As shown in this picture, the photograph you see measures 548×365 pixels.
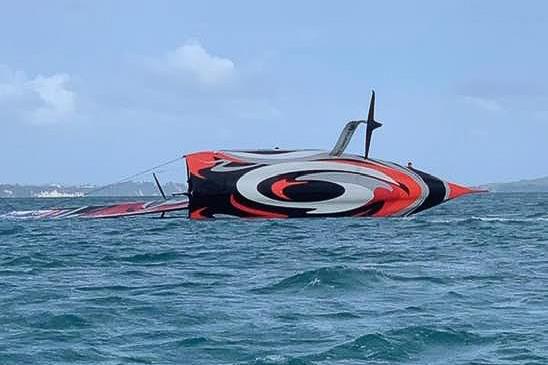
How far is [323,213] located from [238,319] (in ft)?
106

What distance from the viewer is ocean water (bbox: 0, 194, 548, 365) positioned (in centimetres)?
1453

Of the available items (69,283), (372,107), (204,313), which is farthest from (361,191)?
(204,313)

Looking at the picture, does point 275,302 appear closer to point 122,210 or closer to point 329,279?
point 329,279

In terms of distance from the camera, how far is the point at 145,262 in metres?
27.1

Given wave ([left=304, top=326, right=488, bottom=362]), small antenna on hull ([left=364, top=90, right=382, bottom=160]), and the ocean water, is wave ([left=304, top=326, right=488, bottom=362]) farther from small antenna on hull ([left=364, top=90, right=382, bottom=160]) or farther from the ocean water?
small antenna on hull ([left=364, top=90, right=382, bottom=160])

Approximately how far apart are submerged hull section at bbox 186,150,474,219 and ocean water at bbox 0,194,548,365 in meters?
13.9

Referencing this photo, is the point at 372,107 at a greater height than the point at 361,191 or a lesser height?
greater

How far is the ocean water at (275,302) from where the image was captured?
14531mm

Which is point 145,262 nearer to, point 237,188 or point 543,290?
point 543,290

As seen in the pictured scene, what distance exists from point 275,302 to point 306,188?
97.3 ft

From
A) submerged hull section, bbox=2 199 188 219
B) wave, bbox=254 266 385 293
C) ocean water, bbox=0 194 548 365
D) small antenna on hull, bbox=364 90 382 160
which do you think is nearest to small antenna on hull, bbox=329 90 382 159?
small antenna on hull, bbox=364 90 382 160

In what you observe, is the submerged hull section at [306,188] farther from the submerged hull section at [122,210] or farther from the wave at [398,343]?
the wave at [398,343]

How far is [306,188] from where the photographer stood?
48.4 meters

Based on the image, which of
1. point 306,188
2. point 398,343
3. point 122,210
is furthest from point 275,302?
point 122,210
